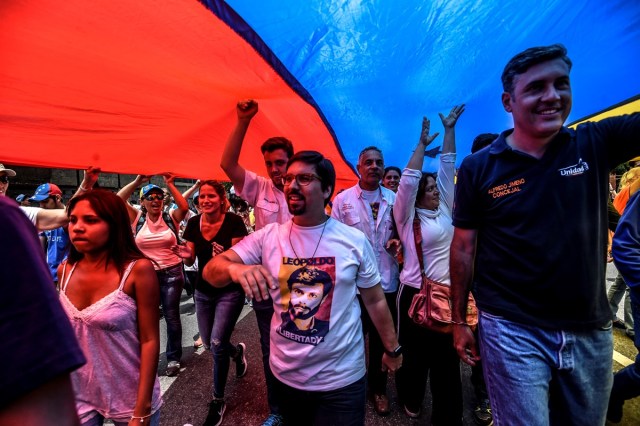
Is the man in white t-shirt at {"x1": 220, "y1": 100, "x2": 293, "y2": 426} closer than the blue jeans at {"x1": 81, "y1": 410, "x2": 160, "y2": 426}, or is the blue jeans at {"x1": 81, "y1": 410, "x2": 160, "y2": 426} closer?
the blue jeans at {"x1": 81, "y1": 410, "x2": 160, "y2": 426}

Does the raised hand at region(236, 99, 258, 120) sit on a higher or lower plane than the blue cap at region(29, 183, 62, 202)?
higher

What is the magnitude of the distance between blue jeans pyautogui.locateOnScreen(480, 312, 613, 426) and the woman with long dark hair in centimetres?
234

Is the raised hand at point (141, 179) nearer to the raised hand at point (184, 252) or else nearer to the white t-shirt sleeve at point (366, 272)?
the raised hand at point (184, 252)

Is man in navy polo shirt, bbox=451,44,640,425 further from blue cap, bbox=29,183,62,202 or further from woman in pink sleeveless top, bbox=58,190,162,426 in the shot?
blue cap, bbox=29,183,62,202

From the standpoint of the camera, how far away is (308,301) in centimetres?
169

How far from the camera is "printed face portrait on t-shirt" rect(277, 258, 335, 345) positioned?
5.50 feet

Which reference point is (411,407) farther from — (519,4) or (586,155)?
(519,4)

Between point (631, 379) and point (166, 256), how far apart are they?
16.3 feet

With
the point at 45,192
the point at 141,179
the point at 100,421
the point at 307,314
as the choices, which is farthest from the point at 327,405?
the point at 45,192

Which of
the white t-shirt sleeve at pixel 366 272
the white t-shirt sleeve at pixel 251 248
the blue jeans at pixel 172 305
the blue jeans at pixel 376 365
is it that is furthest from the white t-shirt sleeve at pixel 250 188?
the blue jeans at pixel 172 305

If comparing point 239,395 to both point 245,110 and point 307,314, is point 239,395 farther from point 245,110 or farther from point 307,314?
point 245,110

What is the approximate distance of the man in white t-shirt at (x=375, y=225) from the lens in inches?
117

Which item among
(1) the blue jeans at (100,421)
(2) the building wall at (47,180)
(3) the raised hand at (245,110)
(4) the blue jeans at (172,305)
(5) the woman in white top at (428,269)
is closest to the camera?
(1) the blue jeans at (100,421)

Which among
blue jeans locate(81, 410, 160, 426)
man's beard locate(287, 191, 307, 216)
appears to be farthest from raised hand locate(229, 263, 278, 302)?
blue jeans locate(81, 410, 160, 426)
